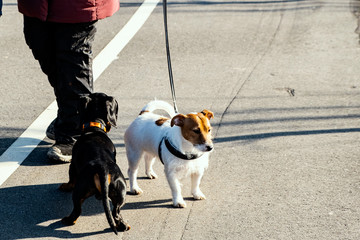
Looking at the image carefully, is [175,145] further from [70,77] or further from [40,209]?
[70,77]

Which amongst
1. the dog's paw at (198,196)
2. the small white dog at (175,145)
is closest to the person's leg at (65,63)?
the small white dog at (175,145)

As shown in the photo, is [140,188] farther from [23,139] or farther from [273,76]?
[273,76]

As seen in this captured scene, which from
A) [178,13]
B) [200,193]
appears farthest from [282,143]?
[178,13]

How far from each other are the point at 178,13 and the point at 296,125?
474 cm

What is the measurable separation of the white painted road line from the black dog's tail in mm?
1356

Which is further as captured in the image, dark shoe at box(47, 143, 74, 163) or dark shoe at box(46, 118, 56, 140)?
dark shoe at box(46, 118, 56, 140)

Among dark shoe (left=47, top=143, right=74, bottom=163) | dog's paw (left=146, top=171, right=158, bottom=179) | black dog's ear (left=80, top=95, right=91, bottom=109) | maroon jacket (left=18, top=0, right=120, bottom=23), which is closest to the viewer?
black dog's ear (left=80, top=95, right=91, bottom=109)

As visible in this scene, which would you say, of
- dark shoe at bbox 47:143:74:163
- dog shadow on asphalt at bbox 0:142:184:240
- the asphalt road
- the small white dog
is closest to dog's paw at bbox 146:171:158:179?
the asphalt road

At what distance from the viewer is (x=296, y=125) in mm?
6824

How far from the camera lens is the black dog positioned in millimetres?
4637

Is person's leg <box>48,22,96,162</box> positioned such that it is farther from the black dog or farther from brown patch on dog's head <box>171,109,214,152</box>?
brown patch on dog's head <box>171,109,214,152</box>

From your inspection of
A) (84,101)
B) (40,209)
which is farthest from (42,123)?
(40,209)

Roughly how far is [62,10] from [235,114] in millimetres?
2375

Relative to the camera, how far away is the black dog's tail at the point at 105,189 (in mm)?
4488
